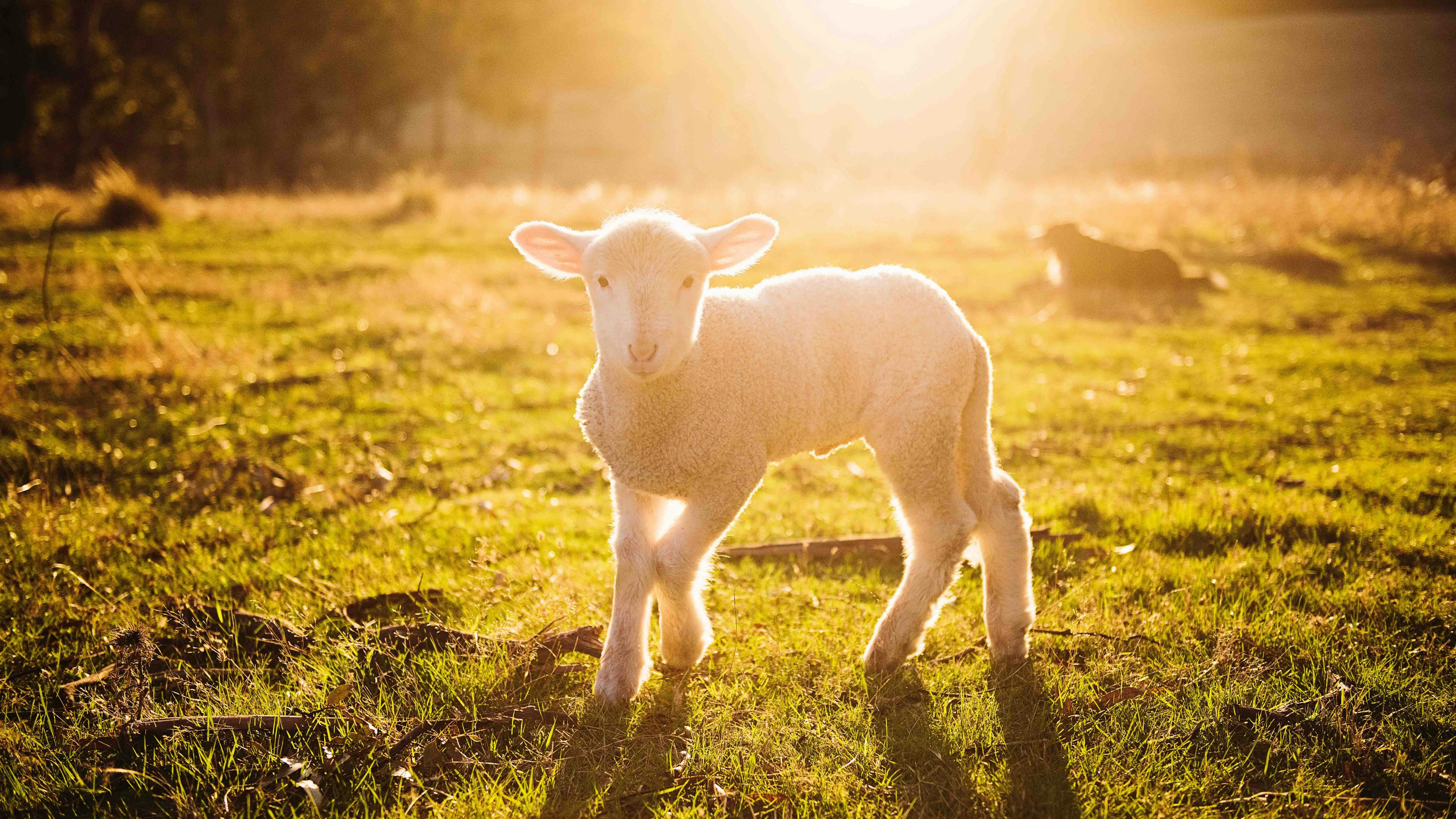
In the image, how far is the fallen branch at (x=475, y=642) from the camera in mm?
3910

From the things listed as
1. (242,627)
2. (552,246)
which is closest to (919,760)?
(552,246)

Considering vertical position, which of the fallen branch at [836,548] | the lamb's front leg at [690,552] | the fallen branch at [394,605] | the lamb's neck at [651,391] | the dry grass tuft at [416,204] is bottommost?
the dry grass tuft at [416,204]

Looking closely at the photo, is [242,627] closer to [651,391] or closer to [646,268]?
[651,391]

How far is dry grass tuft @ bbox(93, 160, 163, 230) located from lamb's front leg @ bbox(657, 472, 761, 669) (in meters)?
17.8

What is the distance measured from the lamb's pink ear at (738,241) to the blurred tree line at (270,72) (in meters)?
29.0

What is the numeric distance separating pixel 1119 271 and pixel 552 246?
12477 millimetres

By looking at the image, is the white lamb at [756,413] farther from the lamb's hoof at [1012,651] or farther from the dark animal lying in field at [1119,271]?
the dark animal lying in field at [1119,271]

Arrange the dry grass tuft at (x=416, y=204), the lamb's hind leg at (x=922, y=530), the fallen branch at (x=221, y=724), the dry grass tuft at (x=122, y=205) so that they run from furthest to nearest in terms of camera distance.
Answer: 1. the dry grass tuft at (x=416, y=204)
2. the dry grass tuft at (x=122, y=205)
3. the lamb's hind leg at (x=922, y=530)
4. the fallen branch at (x=221, y=724)

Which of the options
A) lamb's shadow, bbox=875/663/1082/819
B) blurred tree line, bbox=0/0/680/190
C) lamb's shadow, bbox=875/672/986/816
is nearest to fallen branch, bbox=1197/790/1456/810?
lamb's shadow, bbox=875/663/1082/819

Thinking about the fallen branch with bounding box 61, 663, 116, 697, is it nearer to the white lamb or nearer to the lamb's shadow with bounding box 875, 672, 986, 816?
the white lamb

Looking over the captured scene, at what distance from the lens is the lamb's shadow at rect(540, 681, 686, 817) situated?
120 inches

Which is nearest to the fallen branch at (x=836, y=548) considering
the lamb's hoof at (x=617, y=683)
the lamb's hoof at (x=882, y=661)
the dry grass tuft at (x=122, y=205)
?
the lamb's hoof at (x=882, y=661)

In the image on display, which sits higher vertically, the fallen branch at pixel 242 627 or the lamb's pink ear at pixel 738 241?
the lamb's pink ear at pixel 738 241

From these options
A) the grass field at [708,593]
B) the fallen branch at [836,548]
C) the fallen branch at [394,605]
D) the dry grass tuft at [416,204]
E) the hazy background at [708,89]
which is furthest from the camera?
the hazy background at [708,89]
